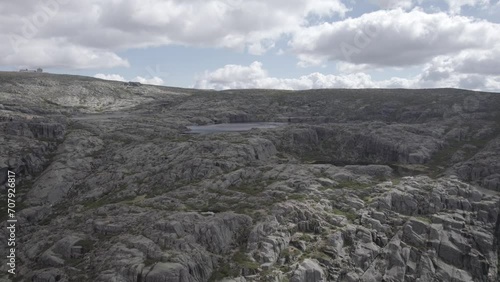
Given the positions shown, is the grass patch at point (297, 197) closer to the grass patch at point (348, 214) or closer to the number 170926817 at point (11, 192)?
the grass patch at point (348, 214)

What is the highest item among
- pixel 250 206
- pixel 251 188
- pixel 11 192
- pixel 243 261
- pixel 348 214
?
pixel 251 188

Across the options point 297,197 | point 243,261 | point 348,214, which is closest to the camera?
point 243,261

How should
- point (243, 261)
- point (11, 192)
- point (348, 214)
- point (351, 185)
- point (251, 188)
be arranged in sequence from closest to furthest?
1. point (243, 261)
2. point (348, 214)
3. point (251, 188)
4. point (351, 185)
5. point (11, 192)

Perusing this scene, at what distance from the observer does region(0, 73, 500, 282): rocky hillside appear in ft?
200

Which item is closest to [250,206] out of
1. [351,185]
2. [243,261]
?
[243,261]

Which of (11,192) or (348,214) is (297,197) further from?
(11,192)

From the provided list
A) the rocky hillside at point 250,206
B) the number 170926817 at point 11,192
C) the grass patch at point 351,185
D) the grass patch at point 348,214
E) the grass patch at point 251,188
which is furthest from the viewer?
the grass patch at point 351,185

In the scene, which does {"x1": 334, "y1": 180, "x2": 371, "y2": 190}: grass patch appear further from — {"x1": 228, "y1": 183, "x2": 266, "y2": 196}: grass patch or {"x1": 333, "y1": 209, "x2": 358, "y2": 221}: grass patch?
{"x1": 228, "y1": 183, "x2": 266, "y2": 196}: grass patch

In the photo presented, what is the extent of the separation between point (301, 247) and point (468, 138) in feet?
364

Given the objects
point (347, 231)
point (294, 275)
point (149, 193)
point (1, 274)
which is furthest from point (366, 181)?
point (1, 274)

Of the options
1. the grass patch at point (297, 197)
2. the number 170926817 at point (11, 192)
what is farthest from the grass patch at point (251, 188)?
the number 170926817 at point (11, 192)

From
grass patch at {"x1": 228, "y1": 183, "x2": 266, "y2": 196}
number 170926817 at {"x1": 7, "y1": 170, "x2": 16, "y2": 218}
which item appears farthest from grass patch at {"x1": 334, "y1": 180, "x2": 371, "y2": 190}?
number 170926817 at {"x1": 7, "y1": 170, "x2": 16, "y2": 218}

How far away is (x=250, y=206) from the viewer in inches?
3105

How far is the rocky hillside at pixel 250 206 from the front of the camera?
200 feet
